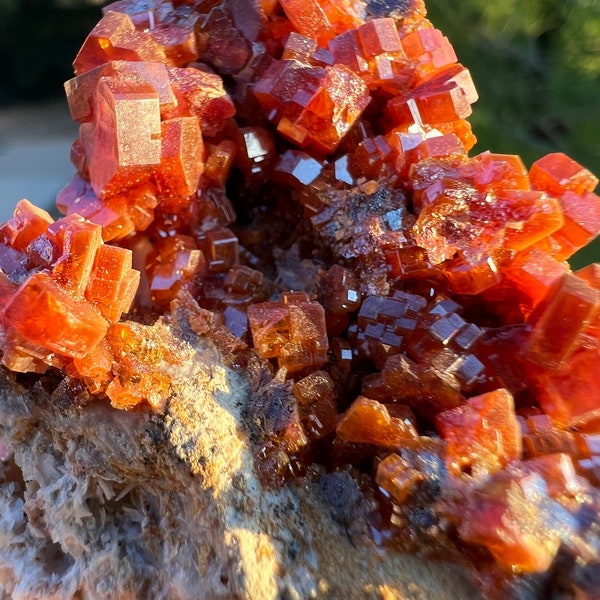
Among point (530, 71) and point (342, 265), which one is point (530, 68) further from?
point (342, 265)

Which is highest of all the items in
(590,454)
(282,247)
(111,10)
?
(111,10)

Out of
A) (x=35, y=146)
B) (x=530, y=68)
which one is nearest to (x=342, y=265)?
(x=530, y=68)

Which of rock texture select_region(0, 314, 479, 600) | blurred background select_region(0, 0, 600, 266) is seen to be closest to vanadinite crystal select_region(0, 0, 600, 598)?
rock texture select_region(0, 314, 479, 600)

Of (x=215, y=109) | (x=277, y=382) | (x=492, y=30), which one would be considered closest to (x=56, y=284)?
(x=277, y=382)

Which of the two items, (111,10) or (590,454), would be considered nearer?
(590,454)

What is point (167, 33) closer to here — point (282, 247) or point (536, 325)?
point (282, 247)

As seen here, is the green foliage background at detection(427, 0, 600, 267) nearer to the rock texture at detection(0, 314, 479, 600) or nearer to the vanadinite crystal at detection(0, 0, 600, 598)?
the vanadinite crystal at detection(0, 0, 600, 598)

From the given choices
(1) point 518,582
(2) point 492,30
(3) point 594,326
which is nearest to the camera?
(1) point 518,582
